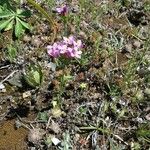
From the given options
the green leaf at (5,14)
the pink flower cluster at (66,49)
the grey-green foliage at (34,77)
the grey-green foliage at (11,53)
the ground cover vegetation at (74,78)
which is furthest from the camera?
the green leaf at (5,14)

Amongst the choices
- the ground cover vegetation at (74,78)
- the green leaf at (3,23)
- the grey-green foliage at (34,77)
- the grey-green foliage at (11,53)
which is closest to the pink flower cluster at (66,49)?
the ground cover vegetation at (74,78)

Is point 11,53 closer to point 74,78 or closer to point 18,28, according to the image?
point 18,28

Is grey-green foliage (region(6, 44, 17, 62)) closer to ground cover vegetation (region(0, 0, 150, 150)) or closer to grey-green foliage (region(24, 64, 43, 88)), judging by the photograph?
ground cover vegetation (region(0, 0, 150, 150))

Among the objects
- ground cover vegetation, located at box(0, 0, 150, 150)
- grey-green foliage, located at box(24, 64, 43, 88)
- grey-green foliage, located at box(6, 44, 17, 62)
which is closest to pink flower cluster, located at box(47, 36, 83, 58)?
ground cover vegetation, located at box(0, 0, 150, 150)

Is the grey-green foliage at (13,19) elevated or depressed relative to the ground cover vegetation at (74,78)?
elevated

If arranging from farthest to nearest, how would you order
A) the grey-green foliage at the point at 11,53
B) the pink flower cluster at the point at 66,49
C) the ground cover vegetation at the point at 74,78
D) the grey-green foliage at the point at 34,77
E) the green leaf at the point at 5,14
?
the green leaf at the point at 5,14
the grey-green foliage at the point at 11,53
the grey-green foliage at the point at 34,77
the ground cover vegetation at the point at 74,78
the pink flower cluster at the point at 66,49

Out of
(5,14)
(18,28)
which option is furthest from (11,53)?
(5,14)

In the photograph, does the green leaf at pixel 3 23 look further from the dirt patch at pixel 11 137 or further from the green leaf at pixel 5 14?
the dirt patch at pixel 11 137

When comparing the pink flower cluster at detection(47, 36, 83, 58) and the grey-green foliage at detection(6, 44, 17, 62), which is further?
the grey-green foliage at detection(6, 44, 17, 62)

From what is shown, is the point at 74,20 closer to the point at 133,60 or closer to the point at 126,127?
the point at 133,60
